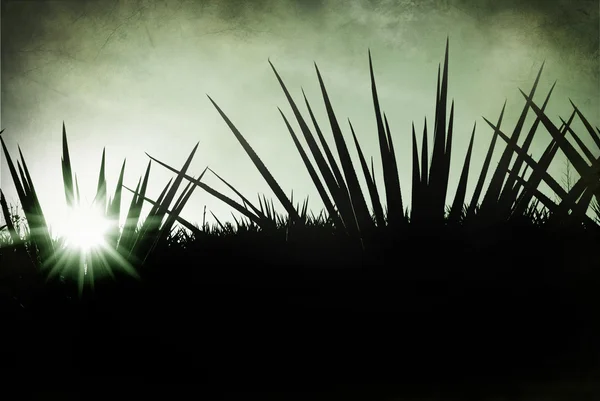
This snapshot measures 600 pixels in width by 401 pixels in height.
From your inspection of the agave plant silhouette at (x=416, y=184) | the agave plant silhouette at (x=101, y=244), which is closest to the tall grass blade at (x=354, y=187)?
the agave plant silhouette at (x=416, y=184)

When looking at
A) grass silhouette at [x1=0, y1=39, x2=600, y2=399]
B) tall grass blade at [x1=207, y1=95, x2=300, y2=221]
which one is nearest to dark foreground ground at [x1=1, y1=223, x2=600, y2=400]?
grass silhouette at [x1=0, y1=39, x2=600, y2=399]

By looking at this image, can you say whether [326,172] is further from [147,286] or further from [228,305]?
[147,286]

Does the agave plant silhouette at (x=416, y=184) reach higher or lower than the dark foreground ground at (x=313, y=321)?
higher

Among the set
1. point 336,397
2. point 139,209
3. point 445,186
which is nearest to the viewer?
point 336,397

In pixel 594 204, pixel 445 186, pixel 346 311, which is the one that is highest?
pixel 594 204

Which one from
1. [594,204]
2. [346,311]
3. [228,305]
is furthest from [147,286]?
[594,204]

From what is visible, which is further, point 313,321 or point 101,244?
point 101,244

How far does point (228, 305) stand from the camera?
3.77 ft

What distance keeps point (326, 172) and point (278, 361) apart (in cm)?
47

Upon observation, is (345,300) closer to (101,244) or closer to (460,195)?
(460,195)

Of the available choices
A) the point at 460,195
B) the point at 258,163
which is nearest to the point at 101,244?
the point at 258,163

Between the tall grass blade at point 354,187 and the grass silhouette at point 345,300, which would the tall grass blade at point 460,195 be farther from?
the tall grass blade at point 354,187

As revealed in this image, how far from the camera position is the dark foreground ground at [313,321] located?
1055 millimetres

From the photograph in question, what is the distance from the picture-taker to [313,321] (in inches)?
44.2
